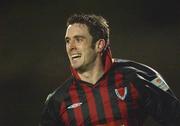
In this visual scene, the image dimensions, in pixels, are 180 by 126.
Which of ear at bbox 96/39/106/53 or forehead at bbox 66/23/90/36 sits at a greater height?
forehead at bbox 66/23/90/36

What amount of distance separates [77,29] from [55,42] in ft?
4.75

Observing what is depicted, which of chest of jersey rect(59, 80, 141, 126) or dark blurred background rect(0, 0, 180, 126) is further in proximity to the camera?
dark blurred background rect(0, 0, 180, 126)

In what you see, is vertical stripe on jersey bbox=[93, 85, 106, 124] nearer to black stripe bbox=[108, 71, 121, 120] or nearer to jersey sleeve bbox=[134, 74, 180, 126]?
black stripe bbox=[108, 71, 121, 120]

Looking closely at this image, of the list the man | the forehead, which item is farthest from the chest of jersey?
the forehead

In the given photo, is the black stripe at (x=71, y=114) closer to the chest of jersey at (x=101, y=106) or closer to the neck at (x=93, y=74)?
the chest of jersey at (x=101, y=106)

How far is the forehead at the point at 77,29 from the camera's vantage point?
2035 millimetres

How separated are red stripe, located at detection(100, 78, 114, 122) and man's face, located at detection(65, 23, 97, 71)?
0.09m

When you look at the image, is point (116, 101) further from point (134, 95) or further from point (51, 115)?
point (51, 115)

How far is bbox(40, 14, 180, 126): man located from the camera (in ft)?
6.59

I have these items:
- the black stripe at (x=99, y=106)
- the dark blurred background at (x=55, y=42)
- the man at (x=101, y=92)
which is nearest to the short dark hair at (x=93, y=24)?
the man at (x=101, y=92)

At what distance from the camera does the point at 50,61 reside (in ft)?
11.3

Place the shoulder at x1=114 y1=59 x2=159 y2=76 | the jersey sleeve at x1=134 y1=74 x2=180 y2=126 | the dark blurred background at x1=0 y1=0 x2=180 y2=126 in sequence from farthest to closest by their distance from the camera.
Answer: the dark blurred background at x1=0 y1=0 x2=180 y2=126 → the shoulder at x1=114 y1=59 x2=159 y2=76 → the jersey sleeve at x1=134 y1=74 x2=180 y2=126

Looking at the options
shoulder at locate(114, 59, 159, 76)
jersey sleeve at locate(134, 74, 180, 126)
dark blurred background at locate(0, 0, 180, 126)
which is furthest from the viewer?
dark blurred background at locate(0, 0, 180, 126)

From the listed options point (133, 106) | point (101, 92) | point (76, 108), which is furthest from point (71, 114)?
point (133, 106)
